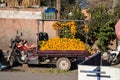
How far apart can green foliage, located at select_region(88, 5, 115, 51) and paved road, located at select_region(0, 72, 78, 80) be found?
21.0ft

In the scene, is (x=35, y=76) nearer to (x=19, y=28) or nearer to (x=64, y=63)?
(x=64, y=63)

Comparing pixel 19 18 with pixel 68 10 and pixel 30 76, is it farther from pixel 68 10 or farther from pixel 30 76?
pixel 30 76

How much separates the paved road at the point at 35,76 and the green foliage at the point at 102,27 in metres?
6.39

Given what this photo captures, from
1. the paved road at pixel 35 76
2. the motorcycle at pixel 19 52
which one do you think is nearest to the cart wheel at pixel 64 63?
the paved road at pixel 35 76

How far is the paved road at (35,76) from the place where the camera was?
15.5 meters

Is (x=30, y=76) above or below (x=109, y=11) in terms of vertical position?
below

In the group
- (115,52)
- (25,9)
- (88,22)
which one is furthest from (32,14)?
(115,52)

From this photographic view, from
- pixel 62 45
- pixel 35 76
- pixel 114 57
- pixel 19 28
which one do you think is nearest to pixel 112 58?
pixel 114 57

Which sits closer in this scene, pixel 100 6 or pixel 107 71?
pixel 107 71

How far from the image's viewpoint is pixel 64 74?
16938mm

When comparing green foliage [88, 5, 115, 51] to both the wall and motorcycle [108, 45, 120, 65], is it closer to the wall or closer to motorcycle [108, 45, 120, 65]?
the wall

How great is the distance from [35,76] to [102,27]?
797 cm

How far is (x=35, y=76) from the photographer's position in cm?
1608

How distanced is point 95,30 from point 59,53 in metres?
6.14
